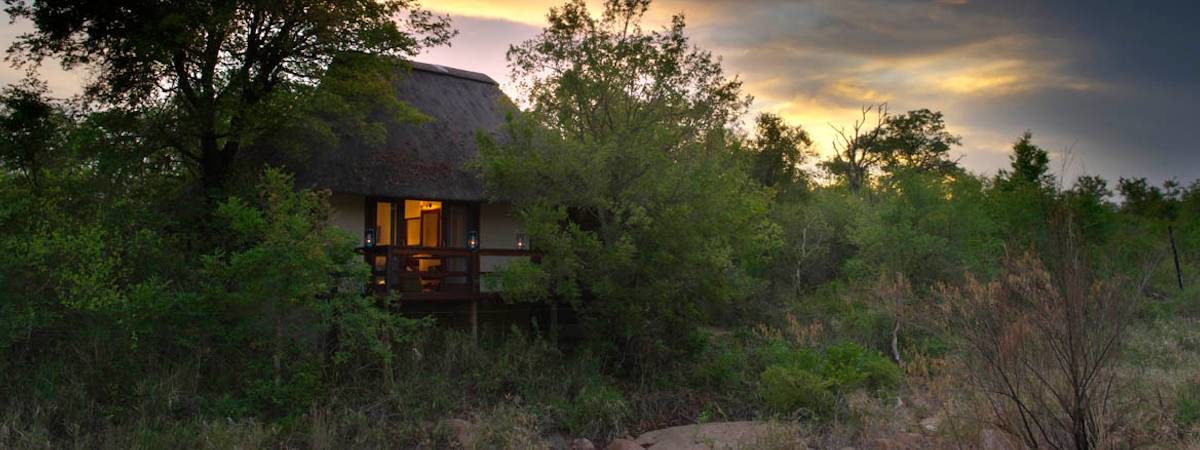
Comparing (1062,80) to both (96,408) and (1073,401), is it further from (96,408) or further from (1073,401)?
(96,408)

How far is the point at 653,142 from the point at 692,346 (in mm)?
3953

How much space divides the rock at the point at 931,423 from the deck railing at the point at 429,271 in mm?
7828

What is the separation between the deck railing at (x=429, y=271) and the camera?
1452 centimetres

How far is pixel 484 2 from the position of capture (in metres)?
15.4

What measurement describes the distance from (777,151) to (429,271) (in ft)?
65.9

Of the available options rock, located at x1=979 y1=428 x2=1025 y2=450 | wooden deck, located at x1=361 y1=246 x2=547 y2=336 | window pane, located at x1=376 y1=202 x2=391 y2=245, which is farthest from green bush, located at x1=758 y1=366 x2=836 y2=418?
window pane, located at x1=376 y1=202 x2=391 y2=245

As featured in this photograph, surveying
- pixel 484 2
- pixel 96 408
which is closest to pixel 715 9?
pixel 484 2

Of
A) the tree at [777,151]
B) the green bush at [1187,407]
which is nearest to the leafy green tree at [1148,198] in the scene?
the tree at [777,151]

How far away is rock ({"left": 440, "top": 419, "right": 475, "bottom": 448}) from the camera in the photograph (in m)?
12.5

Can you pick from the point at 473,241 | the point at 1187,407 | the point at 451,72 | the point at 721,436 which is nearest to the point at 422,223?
the point at 473,241

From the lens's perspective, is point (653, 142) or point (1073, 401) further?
point (653, 142)

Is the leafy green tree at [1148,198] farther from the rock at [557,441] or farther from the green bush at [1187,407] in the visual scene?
the rock at [557,441]

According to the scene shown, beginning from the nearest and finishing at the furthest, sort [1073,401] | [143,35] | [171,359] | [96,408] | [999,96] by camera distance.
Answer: [1073,401]
[96,408]
[171,359]
[143,35]
[999,96]

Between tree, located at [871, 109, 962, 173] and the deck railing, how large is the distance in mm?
24712
